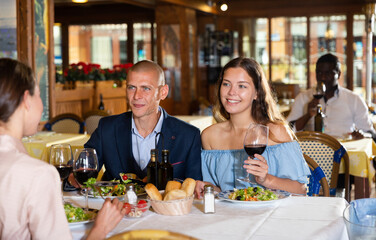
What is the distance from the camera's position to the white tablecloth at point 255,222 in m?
1.82

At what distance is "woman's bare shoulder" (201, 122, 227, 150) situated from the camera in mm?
2951

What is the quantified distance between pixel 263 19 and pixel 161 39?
9.39 feet

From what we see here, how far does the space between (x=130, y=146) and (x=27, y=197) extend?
5.07 feet

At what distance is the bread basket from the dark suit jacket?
788 mm

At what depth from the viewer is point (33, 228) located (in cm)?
143

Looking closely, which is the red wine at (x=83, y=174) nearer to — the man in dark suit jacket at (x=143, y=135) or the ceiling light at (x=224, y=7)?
the man in dark suit jacket at (x=143, y=135)

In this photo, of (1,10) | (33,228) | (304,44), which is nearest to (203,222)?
(33,228)

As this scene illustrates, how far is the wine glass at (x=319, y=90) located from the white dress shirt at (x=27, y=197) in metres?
3.77

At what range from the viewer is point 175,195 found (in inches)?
82.0

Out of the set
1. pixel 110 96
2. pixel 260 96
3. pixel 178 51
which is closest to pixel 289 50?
pixel 178 51

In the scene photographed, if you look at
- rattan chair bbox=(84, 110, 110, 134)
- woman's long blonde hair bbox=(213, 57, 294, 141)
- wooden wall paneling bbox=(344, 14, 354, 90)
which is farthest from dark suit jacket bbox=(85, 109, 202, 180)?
wooden wall paneling bbox=(344, 14, 354, 90)

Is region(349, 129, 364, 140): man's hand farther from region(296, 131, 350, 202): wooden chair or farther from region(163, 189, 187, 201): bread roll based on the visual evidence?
region(163, 189, 187, 201): bread roll

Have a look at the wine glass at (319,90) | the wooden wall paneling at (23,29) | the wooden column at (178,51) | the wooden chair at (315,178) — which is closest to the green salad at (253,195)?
the wooden chair at (315,178)

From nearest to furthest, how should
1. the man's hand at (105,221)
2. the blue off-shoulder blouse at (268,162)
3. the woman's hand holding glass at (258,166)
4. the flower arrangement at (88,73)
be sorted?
the man's hand at (105,221) → the woman's hand holding glass at (258,166) → the blue off-shoulder blouse at (268,162) → the flower arrangement at (88,73)
